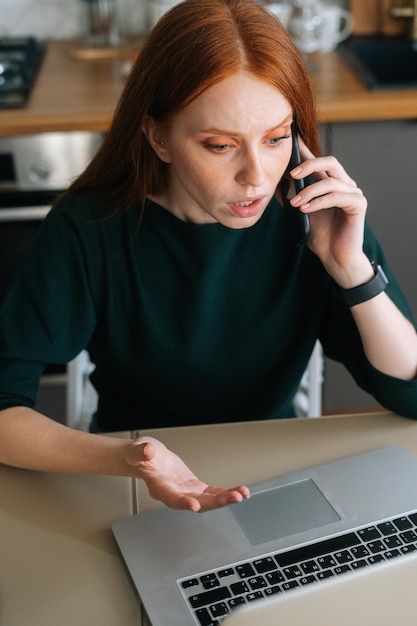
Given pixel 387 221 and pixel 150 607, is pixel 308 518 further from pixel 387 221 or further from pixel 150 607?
pixel 387 221

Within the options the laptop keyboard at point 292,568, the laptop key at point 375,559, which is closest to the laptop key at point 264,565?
the laptop keyboard at point 292,568

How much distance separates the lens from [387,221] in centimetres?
215

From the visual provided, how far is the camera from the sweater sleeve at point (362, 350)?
3.76 ft

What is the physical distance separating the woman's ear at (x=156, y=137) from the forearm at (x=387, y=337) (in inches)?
13.8

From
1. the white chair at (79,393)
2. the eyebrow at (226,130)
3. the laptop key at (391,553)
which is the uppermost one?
the eyebrow at (226,130)

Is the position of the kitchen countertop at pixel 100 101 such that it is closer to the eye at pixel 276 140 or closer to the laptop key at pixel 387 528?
the eye at pixel 276 140

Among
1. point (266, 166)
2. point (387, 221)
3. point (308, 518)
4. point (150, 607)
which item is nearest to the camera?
point (150, 607)

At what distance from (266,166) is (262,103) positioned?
3.3 inches

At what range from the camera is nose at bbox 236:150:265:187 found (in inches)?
40.2

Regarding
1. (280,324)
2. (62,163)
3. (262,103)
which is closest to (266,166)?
(262,103)

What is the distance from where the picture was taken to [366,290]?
3.80ft

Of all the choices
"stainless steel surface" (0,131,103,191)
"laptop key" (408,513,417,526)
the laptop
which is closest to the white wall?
"stainless steel surface" (0,131,103,191)

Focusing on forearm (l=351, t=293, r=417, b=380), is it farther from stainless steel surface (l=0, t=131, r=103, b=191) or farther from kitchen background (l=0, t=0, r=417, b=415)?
stainless steel surface (l=0, t=131, r=103, b=191)

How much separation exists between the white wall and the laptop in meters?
1.87
